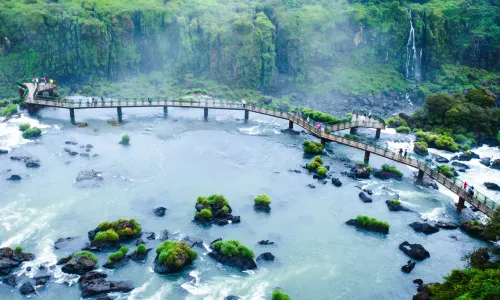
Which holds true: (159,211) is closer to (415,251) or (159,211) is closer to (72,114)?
(415,251)

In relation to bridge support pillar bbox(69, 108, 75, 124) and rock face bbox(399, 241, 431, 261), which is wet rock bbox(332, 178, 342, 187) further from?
bridge support pillar bbox(69, 108, 75, 124)

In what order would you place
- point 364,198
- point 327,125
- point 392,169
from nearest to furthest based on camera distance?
point 364,198 < point 392,169 < point 327,125

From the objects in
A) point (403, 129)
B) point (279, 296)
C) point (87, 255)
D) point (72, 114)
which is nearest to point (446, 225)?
point (279, 296)

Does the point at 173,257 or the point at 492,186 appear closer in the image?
the point at 173,257

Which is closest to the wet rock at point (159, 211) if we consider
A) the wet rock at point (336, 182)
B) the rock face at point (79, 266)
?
the rock face at point (79, 266)

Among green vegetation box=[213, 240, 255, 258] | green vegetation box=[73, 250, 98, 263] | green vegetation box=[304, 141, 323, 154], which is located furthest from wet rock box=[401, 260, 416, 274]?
green vegetation box=[73, 250, 98, 263]

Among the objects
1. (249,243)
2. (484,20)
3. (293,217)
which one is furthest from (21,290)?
(484,20)
